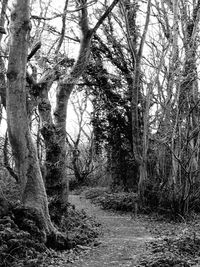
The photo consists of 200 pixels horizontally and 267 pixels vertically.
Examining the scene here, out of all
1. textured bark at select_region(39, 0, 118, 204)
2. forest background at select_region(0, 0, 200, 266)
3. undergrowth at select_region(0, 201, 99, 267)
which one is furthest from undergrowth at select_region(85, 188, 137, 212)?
undergrowth at select_region(0, 201, 99, 267)

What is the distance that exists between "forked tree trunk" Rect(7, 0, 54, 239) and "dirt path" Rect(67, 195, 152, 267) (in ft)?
3.95

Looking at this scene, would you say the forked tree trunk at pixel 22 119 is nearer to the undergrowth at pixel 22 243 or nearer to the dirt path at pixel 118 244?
the undergrowth at pixel 22 243

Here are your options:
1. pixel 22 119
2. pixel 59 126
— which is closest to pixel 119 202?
pixel 59 126

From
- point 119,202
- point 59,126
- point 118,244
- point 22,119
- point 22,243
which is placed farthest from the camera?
point 119,202

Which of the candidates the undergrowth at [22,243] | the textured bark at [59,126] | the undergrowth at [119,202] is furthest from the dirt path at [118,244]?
the textured bark at [59,126]

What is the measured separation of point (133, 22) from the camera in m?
17.3

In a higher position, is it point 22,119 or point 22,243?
point 22,119

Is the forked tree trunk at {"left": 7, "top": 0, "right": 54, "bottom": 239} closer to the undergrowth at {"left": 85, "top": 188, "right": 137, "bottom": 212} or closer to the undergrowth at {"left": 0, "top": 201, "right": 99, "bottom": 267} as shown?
the undergrowth at {"left": 0, "top": 201, "right": 99, "bottom": 267}

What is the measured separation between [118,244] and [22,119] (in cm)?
373

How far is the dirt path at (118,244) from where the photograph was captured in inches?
285

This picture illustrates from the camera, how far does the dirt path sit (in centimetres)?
724

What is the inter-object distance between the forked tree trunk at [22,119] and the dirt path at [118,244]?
1204 millimetres

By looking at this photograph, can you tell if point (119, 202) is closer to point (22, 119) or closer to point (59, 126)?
point (59, 126)

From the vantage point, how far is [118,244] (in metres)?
8.91
